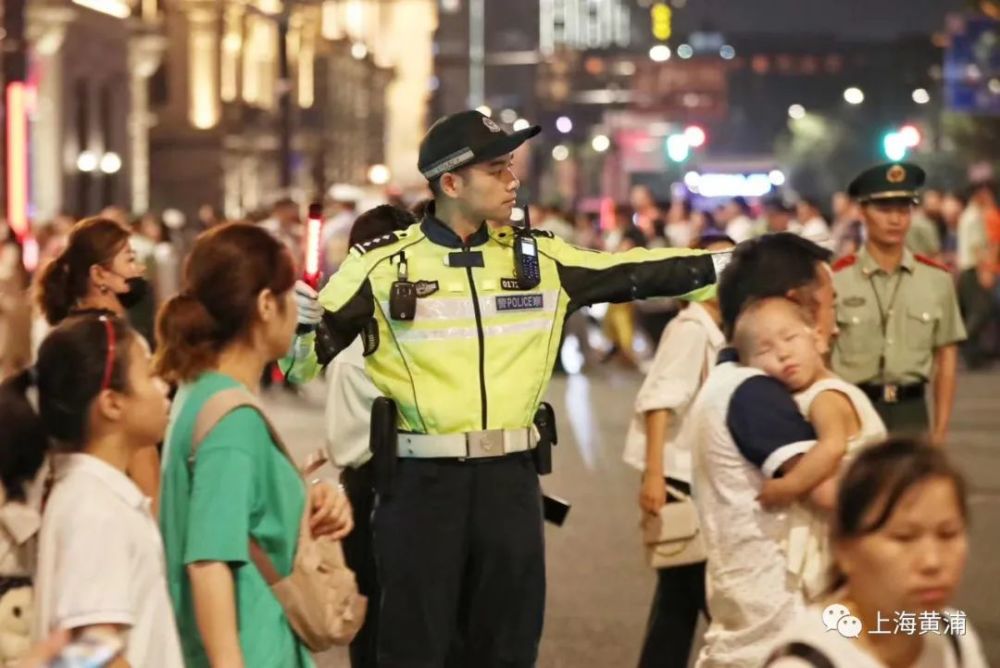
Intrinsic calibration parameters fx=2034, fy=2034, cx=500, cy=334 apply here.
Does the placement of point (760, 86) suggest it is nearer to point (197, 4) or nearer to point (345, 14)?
point (345, 14)

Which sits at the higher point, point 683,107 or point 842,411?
point 683,107

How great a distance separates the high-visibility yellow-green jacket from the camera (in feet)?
19.2

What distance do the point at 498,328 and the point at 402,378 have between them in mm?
322

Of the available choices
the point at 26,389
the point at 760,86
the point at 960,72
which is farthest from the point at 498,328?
the point at 760,86

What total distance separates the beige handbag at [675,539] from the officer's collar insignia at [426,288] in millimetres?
1754

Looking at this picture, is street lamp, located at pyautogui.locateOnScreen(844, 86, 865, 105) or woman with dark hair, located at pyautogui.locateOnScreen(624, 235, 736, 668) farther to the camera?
street lamp, located at pyautogui.locateOnScreen(844, 86, 865, 105)

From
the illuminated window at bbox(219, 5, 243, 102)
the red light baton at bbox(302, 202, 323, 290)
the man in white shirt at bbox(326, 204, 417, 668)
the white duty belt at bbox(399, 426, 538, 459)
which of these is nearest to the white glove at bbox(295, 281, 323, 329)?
the red light baton at bbox(302, 202, 323, 290)

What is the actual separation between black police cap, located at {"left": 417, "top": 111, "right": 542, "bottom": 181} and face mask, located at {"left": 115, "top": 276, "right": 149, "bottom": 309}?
149 centimetres

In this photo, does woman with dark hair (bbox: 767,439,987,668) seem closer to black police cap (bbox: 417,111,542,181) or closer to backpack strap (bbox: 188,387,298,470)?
backpack strap (bbox: 188,387,298,470)

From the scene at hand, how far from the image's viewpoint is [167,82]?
56.0m

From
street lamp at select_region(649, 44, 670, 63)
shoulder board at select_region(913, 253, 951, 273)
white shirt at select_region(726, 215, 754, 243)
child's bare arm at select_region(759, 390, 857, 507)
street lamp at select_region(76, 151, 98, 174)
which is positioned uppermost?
street lamp at select_region(649, 44, 670, 63)

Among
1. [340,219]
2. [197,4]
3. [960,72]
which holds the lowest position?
[340,219]

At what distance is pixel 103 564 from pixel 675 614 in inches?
143

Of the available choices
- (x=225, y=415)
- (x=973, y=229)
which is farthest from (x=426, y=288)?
(x=973, y=229)
